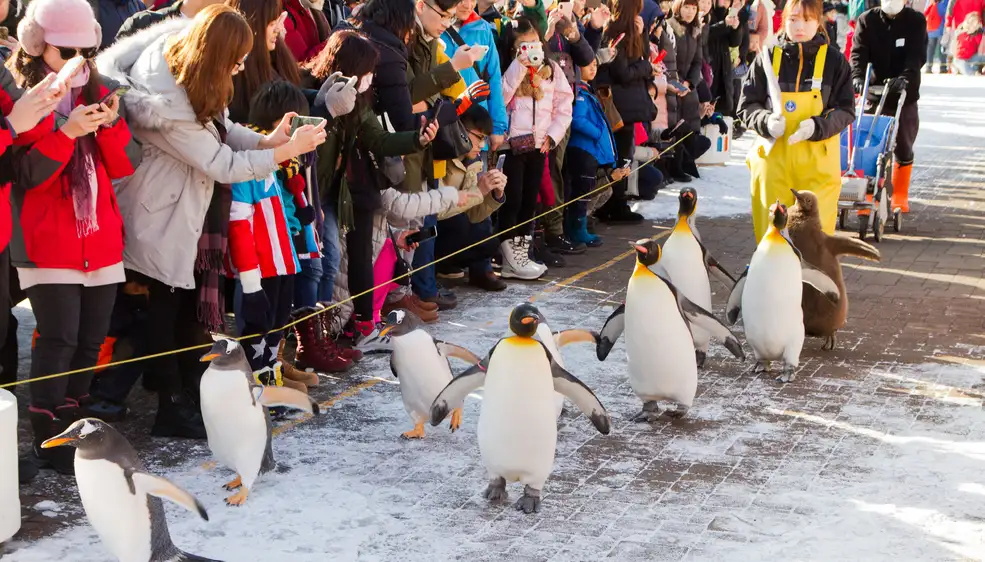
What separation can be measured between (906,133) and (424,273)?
16.9 ft

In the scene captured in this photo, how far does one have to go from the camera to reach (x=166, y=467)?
482cm

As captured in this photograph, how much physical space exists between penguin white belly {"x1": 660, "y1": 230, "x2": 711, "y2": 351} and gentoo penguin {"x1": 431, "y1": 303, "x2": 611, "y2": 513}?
192cm

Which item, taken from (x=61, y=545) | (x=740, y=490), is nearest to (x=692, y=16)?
(x=740, y=490)

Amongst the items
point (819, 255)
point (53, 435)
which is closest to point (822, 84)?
point (819, 255)

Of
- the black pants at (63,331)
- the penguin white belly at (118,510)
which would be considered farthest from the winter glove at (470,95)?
the penguin white belly at (118,510)

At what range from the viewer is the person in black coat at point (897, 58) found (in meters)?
10.3

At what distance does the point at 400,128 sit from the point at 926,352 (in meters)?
3.06

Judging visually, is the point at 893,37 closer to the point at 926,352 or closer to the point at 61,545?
the point at 926,352

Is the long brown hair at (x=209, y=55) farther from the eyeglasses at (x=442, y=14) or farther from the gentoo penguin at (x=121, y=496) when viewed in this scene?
the eyeglasses at (x=442, y=14)

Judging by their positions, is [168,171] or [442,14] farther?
[442,14]

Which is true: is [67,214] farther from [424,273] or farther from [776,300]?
[776,300]

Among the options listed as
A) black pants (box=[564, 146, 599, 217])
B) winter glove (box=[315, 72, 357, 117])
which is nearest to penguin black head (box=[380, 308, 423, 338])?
winter glove (box=[315, 72, 357, 117])

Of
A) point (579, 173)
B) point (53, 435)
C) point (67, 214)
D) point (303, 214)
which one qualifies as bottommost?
point (53, 435)

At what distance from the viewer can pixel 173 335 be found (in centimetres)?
521
